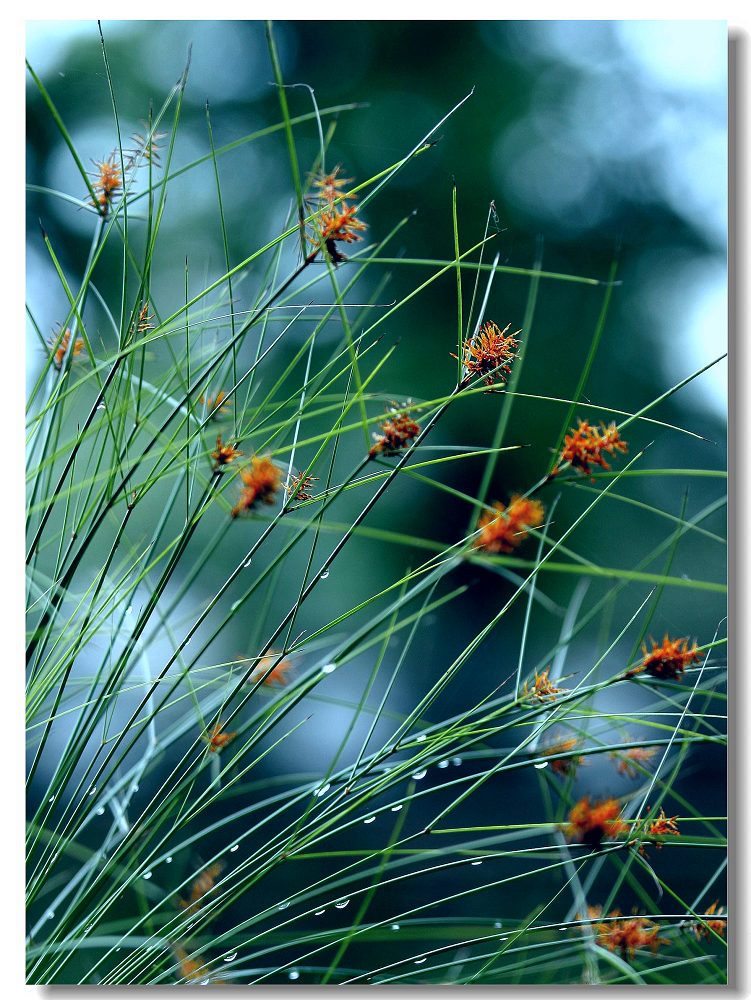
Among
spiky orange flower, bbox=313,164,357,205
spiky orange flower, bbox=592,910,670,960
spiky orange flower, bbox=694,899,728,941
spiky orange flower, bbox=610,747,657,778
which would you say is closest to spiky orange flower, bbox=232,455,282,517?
spiky orange flower, bbox=313,164,357,205

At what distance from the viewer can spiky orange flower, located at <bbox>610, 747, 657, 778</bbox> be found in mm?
1086

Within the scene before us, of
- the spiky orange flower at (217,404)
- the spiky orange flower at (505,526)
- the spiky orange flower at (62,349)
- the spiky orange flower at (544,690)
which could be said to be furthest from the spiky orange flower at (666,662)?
the spiky orange flower at (62,349)

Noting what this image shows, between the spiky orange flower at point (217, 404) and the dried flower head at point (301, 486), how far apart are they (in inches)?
4.1

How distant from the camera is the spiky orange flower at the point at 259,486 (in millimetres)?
881

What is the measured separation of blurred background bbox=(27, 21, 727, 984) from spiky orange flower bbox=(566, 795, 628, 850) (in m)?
0.08

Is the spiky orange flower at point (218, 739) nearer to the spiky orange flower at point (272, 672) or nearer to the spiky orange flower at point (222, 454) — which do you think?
the spiky orange flower at point (272, 672)

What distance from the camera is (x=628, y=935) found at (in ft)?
3.50

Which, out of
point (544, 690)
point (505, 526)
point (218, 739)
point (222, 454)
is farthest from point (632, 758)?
point (222, 454)

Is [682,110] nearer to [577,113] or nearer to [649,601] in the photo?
[577,113]

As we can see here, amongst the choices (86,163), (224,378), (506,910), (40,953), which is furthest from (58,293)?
(506,910)

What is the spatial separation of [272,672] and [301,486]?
209 millimetres

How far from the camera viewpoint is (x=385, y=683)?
3.67 feet

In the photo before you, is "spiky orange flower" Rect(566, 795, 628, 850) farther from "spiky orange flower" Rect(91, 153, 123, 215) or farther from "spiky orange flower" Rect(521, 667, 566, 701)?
"spiky orange flower" Rect(91, 153, 123, 215)

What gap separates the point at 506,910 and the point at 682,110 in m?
1.07
